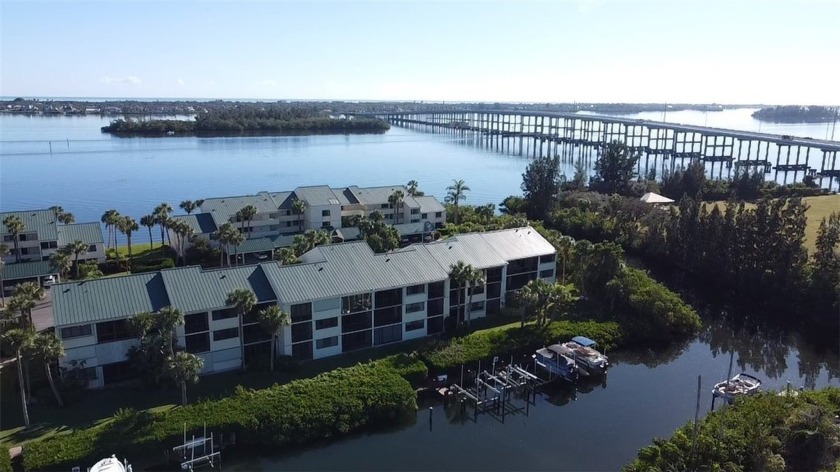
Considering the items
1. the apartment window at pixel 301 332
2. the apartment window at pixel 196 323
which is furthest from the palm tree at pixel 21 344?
the apartment window at pixel 301 332

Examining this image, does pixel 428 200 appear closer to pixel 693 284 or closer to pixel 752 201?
pixel 693 284

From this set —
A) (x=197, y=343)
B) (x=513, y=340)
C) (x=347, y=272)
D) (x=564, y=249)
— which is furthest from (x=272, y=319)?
(x=564, y=249)

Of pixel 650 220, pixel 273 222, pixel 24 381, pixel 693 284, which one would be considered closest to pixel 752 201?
pixel 650 220

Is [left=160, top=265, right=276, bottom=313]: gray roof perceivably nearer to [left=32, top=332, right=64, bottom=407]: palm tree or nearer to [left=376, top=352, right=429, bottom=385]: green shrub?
[left=32, top=332, right=64, bottom=407]: palm tree

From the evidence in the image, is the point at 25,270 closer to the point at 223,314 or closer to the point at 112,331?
the point at 112,331

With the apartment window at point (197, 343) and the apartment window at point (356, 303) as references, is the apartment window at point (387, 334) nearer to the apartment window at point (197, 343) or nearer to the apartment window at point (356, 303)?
the apartment window at point (356, 303)

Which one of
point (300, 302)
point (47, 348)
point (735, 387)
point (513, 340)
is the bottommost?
point (735, 387)

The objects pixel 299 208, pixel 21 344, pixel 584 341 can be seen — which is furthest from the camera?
pixel 299 208

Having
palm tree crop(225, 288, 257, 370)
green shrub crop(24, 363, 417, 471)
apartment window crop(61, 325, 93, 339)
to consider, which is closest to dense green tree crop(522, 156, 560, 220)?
green shrub crop(24, 363, 417, 471)
